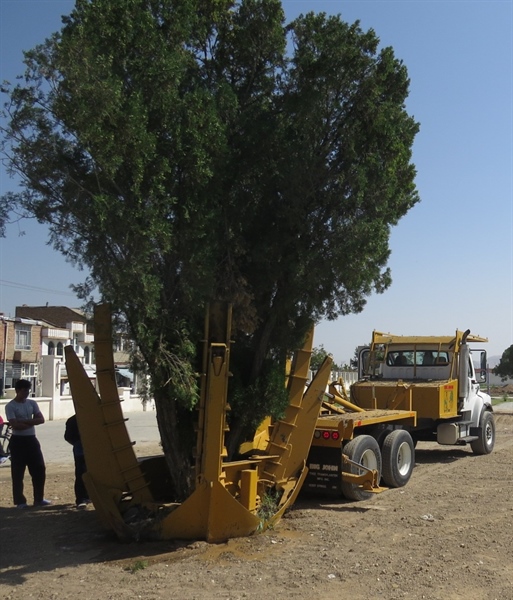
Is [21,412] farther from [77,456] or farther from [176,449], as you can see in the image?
[176,449]

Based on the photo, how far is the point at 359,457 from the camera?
1067cm

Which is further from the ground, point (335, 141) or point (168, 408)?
point (335, 141)

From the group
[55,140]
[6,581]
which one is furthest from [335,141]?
[6,581]

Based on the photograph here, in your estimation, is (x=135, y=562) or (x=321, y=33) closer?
(x=135, y=562)

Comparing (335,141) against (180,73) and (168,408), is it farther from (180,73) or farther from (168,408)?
(168,408)

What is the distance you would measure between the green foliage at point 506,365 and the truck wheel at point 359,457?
7014 centimetres

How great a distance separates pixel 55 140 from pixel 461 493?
8093 millimetres

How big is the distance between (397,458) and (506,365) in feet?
232

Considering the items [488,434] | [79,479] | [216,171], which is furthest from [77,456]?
[488,434]

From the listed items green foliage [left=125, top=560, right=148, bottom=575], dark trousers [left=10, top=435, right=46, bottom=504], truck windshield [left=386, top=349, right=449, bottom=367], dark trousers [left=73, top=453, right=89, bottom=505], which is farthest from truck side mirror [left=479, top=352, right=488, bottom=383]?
green foliage [left=125, top=560, right=148, bottom=575]

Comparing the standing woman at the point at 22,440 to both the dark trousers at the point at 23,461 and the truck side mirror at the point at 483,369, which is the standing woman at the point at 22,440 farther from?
the truck side mirror at the point at 483,369

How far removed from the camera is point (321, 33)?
8422 mm

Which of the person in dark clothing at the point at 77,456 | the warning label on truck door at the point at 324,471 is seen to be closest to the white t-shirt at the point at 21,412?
the person in dark clothing at the point at 77,456

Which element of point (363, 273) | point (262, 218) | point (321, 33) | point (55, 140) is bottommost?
point (363, 273)
